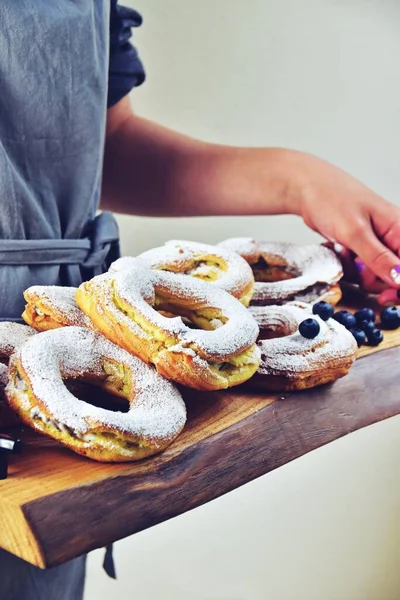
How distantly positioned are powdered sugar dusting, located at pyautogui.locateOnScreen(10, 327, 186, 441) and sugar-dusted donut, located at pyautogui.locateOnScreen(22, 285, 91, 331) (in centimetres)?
2

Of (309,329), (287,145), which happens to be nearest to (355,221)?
(309,329)

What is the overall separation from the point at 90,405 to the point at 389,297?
689 millimetres

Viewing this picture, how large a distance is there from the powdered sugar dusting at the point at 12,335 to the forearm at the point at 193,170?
577 mm

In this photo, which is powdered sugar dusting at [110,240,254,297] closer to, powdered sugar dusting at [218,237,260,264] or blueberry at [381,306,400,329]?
powdered sugar dusting at [218,237,260,264]

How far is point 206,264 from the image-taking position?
1.06 metres

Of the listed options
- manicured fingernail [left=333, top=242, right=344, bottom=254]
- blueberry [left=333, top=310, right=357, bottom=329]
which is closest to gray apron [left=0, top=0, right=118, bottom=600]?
blueberry [left=333, top=310, right=357, bottom=329]

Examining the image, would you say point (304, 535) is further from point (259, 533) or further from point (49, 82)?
point (49, 82)

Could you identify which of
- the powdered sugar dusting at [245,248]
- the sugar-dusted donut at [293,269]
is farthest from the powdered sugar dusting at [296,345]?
the powdered sugar dusting at [245,248]

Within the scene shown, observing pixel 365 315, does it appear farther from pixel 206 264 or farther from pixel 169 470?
pixel 169 470

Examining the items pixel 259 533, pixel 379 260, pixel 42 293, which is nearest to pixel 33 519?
pixel 42 293

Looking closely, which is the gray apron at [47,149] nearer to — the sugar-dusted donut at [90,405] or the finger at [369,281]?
the sugar-dusted donut at [90,405]

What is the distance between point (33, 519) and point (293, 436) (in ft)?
1.10

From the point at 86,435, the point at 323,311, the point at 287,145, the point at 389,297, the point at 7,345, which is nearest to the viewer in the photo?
the point at 86,435

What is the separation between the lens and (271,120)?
2.27 m
